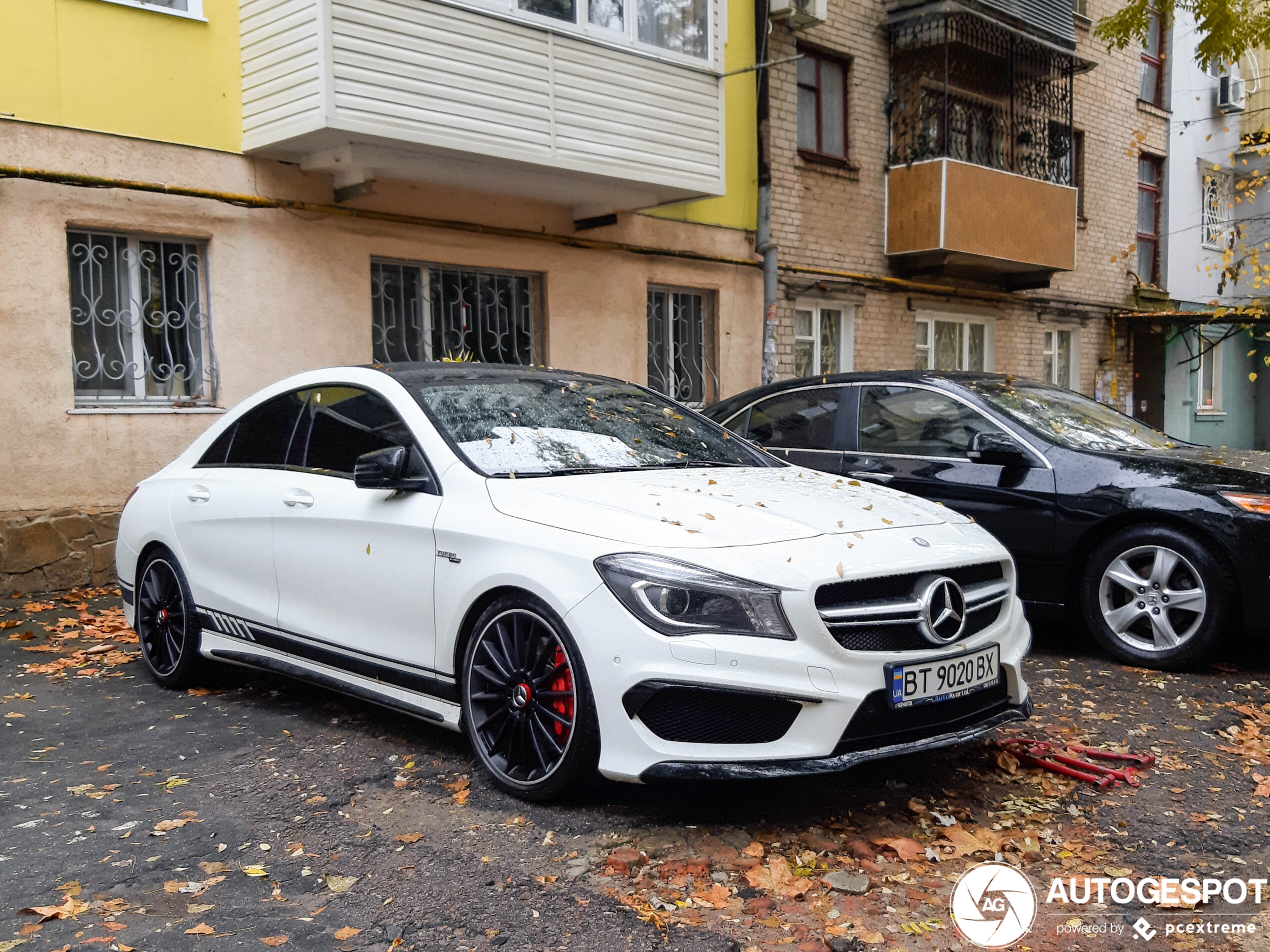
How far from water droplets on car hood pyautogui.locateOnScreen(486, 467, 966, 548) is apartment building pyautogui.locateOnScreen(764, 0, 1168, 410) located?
32.1ft

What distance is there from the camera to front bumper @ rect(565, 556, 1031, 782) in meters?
3.48

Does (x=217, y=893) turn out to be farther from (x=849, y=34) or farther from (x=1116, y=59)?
(x=1116, y=59)

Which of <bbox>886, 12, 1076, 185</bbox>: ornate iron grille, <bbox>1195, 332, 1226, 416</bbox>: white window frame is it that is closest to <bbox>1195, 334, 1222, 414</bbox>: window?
<bbox>1195, 332, 1226, 416</bbox>: white window frame

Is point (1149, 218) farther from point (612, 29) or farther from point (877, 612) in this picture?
point (877, 612)

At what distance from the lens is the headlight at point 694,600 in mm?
3533

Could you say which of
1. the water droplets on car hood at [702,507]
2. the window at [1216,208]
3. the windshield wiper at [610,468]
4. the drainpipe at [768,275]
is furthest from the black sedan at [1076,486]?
the window at [1216,208]

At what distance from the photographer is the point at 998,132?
58.3ft

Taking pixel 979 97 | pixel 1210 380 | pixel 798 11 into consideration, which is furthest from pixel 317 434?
pixel 1210 380

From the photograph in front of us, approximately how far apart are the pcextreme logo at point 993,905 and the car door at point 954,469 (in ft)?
10.5

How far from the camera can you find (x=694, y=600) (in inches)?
141

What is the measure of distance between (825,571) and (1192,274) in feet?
71.7

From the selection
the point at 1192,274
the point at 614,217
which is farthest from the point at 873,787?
the point at 1192,274

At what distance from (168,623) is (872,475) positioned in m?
4.10

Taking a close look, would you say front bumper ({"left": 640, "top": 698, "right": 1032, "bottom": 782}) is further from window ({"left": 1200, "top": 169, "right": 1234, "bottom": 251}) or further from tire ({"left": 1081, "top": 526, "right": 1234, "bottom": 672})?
window ({"left": 1200, "top": 169, "right": 1234, "bottom": 251})
